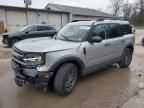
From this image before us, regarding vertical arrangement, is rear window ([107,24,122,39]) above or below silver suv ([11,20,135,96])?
above

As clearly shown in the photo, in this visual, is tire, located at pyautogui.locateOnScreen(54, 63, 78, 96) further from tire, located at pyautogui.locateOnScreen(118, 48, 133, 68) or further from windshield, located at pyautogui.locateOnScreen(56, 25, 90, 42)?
tire, located at pyautogui.locateOnScreen(118, 48, 133, 68)

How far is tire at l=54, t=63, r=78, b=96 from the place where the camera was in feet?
12.3

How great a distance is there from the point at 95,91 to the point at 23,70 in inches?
74.6

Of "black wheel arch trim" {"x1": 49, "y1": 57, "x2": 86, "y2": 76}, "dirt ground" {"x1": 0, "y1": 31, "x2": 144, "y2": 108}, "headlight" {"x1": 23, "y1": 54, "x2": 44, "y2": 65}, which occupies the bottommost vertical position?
"dirt ground" {"x1": 0, "y1": 31, "x2": 144, "y2": 108}

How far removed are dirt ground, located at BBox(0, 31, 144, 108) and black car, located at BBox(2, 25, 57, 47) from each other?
6254mm

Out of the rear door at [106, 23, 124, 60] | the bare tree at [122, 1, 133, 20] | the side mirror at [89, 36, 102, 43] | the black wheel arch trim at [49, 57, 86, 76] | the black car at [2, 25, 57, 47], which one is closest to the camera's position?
the black wheel arch trim at [49, 57, 86, 76]

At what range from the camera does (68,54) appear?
12.6 feet

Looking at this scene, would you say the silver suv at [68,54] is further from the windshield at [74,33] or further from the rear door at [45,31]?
the rear door at [45,31]

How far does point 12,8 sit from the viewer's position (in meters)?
21.8

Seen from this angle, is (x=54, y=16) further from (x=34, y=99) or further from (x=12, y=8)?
(x=34, y=99)

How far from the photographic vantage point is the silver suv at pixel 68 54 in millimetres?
3529

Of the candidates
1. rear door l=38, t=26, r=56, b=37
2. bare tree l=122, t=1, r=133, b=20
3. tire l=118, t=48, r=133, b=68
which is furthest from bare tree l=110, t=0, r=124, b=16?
tire l=118, t=48, r=133, b=68

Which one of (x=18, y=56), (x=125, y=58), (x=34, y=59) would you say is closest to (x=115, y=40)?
(x=125, y=58)

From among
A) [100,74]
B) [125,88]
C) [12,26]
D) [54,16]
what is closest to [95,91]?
[125,88]
